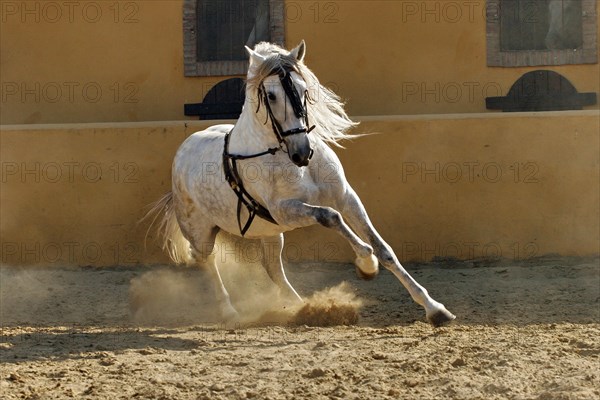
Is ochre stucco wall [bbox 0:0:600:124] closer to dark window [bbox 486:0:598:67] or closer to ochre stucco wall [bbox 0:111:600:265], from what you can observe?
dark window [bbox 486:0:598:67]

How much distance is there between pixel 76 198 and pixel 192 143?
88.0 inches

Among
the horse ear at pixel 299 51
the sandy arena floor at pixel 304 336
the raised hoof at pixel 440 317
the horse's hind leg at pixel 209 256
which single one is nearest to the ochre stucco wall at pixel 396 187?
the sandy arena floor at pixel 304 336

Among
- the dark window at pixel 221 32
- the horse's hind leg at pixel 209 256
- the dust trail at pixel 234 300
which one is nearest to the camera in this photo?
the dust trail at pixel 234 300

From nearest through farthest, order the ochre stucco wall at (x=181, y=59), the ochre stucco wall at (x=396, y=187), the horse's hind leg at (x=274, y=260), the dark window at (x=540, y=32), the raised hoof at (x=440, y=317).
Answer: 1. the raised hoof at (x=440, y=317)
2. the horse's hind leg at (x=274, y=260)
3. the ochre stucco wall at (x=396, y=187)
4. the dark window at (x=540, y=32)
5. the ochre stucco wall at (x=181, y=59)

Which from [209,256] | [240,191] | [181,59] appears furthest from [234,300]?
[181,59]

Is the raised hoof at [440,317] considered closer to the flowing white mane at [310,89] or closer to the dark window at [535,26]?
the flowing white mane at [310,89]

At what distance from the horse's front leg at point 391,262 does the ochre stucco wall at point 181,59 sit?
447 cm

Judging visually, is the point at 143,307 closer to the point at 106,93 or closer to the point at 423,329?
the point at 423,329

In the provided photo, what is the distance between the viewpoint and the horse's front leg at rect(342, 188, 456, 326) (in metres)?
6.80

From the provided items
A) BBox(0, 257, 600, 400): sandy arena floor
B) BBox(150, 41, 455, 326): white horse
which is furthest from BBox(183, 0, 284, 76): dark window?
BBox(150, 41, 455, 326): white horse

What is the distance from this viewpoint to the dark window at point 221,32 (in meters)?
11.5

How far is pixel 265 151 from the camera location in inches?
280

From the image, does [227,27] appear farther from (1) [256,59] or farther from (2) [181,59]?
(1) [256,59]

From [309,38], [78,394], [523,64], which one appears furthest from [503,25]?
[78,394]
